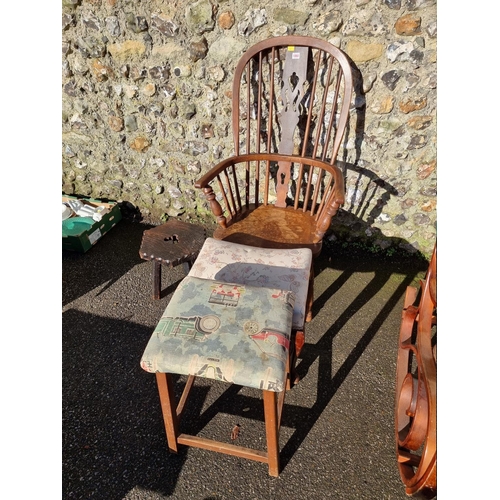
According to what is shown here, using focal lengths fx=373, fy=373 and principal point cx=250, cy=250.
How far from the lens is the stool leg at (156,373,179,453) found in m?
1.37

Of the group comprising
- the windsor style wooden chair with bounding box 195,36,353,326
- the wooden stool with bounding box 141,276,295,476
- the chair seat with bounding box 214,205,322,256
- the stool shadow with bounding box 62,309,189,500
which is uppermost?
the windsor style wooden chair with bounding box 195,36,353,326

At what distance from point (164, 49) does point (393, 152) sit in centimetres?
152

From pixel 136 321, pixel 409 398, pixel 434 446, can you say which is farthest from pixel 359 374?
pixel 136 321

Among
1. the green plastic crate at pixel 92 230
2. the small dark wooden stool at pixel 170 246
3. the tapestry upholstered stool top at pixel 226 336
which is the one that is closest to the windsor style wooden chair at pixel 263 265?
the tapestry upholstered stool top at pixel 226 336

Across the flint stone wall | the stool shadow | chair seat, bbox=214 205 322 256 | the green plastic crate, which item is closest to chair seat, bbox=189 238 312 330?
chair seat, bbox=214 205 322 256

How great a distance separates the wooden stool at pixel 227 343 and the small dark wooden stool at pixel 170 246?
0.65m

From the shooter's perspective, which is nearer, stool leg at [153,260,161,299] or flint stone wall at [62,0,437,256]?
flint stone wall at [62,0,437,256]

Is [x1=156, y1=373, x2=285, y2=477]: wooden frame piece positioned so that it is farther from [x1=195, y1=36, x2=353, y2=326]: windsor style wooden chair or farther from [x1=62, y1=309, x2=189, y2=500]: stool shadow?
[x1=195, y1=36, x2=353, y2=326]: windsor style wooden chair

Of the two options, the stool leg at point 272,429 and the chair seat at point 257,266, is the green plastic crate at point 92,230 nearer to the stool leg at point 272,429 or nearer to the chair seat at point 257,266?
the chair seat at point 257,266

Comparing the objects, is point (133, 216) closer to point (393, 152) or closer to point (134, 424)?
point (134, 424)

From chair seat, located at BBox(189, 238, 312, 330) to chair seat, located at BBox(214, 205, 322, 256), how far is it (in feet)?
0.52

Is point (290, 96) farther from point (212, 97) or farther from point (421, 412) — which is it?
point (421, 412)

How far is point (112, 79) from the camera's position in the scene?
2.48m

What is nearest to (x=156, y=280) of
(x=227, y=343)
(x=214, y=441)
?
(x=214, y=441)
